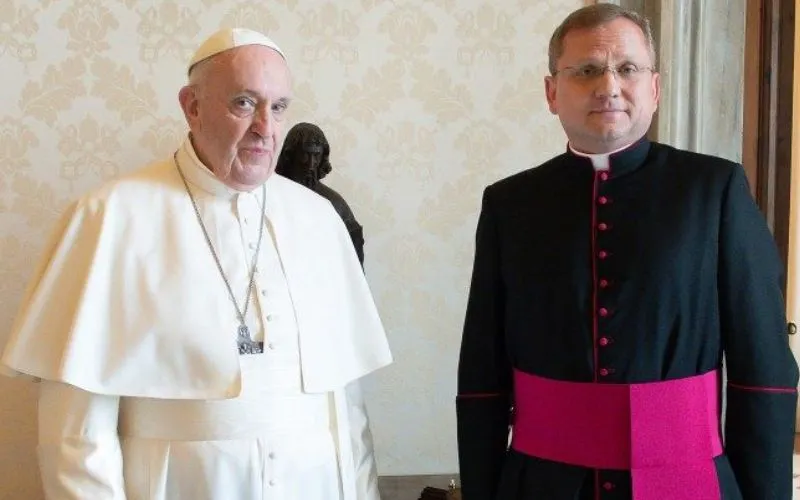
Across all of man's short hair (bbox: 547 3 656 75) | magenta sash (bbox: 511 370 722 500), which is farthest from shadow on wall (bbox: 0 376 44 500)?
man's short hair (bbox: 547 3 656 75)

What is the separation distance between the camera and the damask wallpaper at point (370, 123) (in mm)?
2865

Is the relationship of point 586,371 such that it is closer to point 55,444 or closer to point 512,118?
point 55,444

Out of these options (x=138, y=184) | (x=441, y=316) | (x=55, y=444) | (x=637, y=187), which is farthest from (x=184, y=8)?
(x=637, y=187)

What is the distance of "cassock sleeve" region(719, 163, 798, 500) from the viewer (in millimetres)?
1547

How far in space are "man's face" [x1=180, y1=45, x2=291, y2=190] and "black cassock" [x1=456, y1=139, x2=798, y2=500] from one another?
56 cm

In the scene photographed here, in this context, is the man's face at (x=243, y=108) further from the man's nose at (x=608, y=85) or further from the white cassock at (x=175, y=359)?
the man's nose at (x=608, y=85)

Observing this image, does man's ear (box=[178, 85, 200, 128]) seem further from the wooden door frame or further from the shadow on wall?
the wooden door frame

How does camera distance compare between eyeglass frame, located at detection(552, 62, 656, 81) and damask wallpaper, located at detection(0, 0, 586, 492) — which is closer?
eyeglass frame, located at detection(552, 62, 656, 81)

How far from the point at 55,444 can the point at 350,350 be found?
2.17 ft

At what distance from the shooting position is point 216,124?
184 centimetres

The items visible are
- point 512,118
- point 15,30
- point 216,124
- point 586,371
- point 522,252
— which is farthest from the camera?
point 512,118

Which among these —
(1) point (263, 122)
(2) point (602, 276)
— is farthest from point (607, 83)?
(1) point (263, 122)

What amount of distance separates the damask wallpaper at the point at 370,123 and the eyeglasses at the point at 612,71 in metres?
1.43

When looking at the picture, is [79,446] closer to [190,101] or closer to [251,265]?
[251,265]
